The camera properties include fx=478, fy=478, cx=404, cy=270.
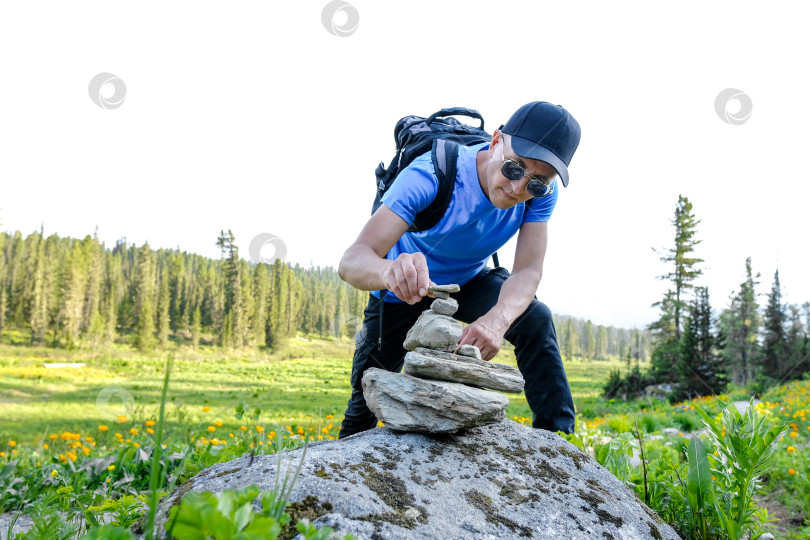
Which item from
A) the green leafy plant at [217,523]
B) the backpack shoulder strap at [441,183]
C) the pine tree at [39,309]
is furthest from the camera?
the pine tree at [39,309]

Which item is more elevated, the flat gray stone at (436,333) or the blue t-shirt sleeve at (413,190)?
the blue t-shirt sleeve at (413,190)

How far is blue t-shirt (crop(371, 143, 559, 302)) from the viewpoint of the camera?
3439mm

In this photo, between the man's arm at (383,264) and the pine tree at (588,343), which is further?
the pine tree at (588,343)

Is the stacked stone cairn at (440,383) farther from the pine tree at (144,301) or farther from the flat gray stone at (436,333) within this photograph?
the pine tree at (144,301)

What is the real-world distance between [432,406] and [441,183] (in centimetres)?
166

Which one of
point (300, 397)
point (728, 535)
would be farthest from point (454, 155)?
point (300, 397)

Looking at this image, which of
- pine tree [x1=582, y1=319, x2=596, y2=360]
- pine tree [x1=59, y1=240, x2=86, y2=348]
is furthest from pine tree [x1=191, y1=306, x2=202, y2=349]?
pine tree [x1=582, y1=319, x2=596, y2=360]

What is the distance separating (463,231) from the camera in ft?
12.4

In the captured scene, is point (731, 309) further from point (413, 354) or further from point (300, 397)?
point (413, 354)

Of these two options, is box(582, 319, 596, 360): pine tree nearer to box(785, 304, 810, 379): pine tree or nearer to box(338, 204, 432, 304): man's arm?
box(785, 304, 810, 379): pine tree

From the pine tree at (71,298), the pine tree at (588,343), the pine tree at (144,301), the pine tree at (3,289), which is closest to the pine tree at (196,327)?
the pine tree at (144,301)

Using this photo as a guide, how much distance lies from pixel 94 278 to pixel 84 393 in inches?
2074

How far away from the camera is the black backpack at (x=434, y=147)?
142 inches

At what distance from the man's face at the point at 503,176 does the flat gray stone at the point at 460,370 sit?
120cm
